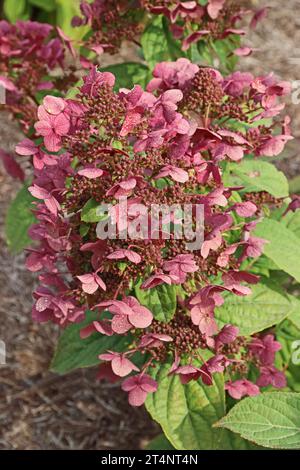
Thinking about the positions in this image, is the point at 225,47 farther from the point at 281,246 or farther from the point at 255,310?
the point at 255,310

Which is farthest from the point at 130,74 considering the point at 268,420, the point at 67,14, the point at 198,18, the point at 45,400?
the point at 67,14

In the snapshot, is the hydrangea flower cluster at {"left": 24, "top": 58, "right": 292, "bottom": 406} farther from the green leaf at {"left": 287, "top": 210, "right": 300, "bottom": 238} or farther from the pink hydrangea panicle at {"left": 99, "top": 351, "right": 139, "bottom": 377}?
the green leaf at {"left": 287, "top": 210, "right": 300, "bottom": 238}

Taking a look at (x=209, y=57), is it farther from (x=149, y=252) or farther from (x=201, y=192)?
(x=149, y=252)

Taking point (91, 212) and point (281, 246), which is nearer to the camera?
point (91, 212)

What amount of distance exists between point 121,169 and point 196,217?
0.19m

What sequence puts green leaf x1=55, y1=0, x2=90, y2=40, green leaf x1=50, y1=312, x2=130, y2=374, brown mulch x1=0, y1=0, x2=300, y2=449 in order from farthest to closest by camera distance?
green leaf x1=55, y1=0, x2=90, y2=40 → brown mulch x1=0, y1=0, x2=300, y2=449 → green leaf x1=50, y1=312, x2=130, y2=374

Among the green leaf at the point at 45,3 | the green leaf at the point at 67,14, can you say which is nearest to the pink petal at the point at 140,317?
the green leaf at the point at 67,14

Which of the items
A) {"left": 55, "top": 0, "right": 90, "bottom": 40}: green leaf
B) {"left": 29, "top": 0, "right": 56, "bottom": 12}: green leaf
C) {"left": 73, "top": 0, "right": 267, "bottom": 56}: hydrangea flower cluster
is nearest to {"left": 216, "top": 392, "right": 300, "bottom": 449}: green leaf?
{"left": 73, "top": 0, "right": 267, "bottom": 56}: hydrangea flower cluster

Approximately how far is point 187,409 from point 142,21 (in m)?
1.02

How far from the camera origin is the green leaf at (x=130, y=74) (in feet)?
6.69

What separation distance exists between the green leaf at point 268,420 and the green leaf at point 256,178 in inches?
18.1

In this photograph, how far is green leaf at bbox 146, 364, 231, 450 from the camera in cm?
164

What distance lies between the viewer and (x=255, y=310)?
5.38 feet

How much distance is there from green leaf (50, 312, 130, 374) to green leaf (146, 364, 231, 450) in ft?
0.53
